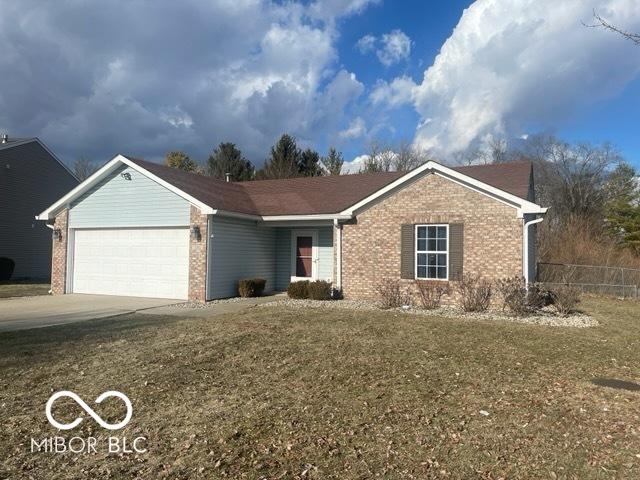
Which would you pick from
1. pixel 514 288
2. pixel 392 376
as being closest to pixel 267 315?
pixel 392 376

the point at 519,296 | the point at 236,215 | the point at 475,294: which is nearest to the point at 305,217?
the point at 236,215

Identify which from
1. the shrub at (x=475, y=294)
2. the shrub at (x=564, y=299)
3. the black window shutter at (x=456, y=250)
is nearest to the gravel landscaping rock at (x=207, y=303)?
the black window shutter at (x=456, y=250)

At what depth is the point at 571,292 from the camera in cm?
1217

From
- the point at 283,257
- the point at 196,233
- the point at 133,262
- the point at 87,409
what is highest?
the point at 196,233

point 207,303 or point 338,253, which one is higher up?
point 338,253

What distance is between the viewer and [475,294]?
1260 cm

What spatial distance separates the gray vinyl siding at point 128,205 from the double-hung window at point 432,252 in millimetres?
7383

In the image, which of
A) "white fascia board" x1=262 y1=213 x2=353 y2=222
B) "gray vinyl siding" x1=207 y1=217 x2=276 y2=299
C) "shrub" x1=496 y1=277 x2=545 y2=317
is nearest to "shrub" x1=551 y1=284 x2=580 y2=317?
"shrub" x1=496 y1=277 x2=545 y2=317

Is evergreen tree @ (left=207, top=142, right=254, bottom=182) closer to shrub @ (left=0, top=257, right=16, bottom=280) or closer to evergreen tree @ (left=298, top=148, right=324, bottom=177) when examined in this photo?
evergreen tree @ (left=298, top=148, right=324, bottom=177)

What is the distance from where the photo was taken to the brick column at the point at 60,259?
1725 cm

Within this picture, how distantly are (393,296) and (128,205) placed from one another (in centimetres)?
967

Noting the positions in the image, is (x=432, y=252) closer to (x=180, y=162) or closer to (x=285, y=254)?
(x=285, y=254)

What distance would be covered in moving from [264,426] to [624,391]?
451 cm

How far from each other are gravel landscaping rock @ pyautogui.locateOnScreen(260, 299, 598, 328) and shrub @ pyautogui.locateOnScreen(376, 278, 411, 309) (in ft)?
1.03
